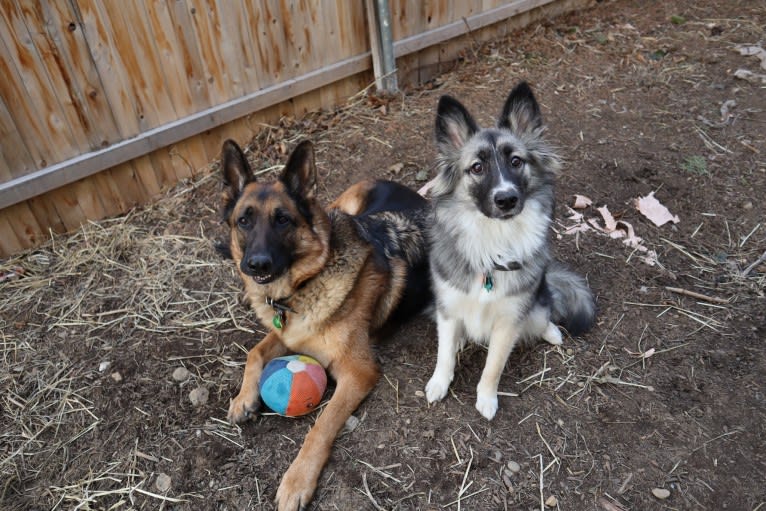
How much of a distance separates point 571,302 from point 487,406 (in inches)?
39.6

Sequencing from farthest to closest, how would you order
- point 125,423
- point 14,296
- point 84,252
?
point 84,252, point 14,296, point 125,423

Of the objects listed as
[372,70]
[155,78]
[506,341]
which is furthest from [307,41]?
[506,341]

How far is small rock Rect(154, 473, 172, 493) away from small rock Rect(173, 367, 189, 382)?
0.70 m

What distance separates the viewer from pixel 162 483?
2820 millimetres

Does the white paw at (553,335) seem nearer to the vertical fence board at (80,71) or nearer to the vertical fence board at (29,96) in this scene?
the vertical fence board at (80,71)

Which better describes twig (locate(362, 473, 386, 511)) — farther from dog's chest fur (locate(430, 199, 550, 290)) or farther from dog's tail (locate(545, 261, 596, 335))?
dog's tail (locate(545, 261, 596, 335))

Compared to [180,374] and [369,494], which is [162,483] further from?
[369,494]

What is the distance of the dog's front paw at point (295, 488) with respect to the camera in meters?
2.61

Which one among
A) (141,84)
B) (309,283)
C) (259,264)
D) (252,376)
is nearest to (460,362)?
(309,283)

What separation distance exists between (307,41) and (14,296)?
3.71 metres

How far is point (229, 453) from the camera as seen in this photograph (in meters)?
2.95

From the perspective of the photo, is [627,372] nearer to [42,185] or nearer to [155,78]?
[155,78]

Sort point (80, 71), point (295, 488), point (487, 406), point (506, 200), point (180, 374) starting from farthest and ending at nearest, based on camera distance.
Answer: point (80, 71), point (180, 374), point (487, 406), point (295, 488), point (506, 200)

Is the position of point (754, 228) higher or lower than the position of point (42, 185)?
lower
